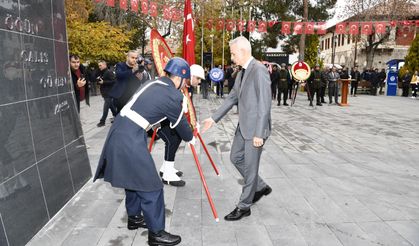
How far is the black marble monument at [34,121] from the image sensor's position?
288cm

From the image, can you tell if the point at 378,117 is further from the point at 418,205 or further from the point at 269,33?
the point at 269,33

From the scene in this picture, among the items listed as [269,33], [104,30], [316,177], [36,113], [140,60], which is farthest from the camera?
[269,33]

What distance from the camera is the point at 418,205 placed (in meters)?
4.15

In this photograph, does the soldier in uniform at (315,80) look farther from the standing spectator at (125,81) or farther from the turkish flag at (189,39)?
the turkish flag at (189,39)

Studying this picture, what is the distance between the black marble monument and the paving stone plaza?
28cm

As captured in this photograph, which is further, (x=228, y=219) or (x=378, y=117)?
(x=378, y=117)

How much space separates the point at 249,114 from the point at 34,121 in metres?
2.08

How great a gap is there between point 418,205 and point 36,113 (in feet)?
14.2

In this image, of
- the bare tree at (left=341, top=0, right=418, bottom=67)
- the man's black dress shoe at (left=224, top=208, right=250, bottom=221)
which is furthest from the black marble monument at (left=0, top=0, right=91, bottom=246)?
the bare tree at (left=341, top=0, right=418, bottom=67)

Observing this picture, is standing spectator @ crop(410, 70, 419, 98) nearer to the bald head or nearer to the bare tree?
the bare tree

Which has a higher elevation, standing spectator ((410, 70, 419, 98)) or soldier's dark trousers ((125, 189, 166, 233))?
standing spectator ((410, 70, 419, 98))

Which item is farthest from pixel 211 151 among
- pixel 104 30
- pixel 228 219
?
pixel 104 30

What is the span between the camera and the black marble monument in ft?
9.44

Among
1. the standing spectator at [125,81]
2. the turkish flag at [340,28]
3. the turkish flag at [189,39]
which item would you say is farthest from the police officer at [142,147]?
the turkish flag at [340,28]
